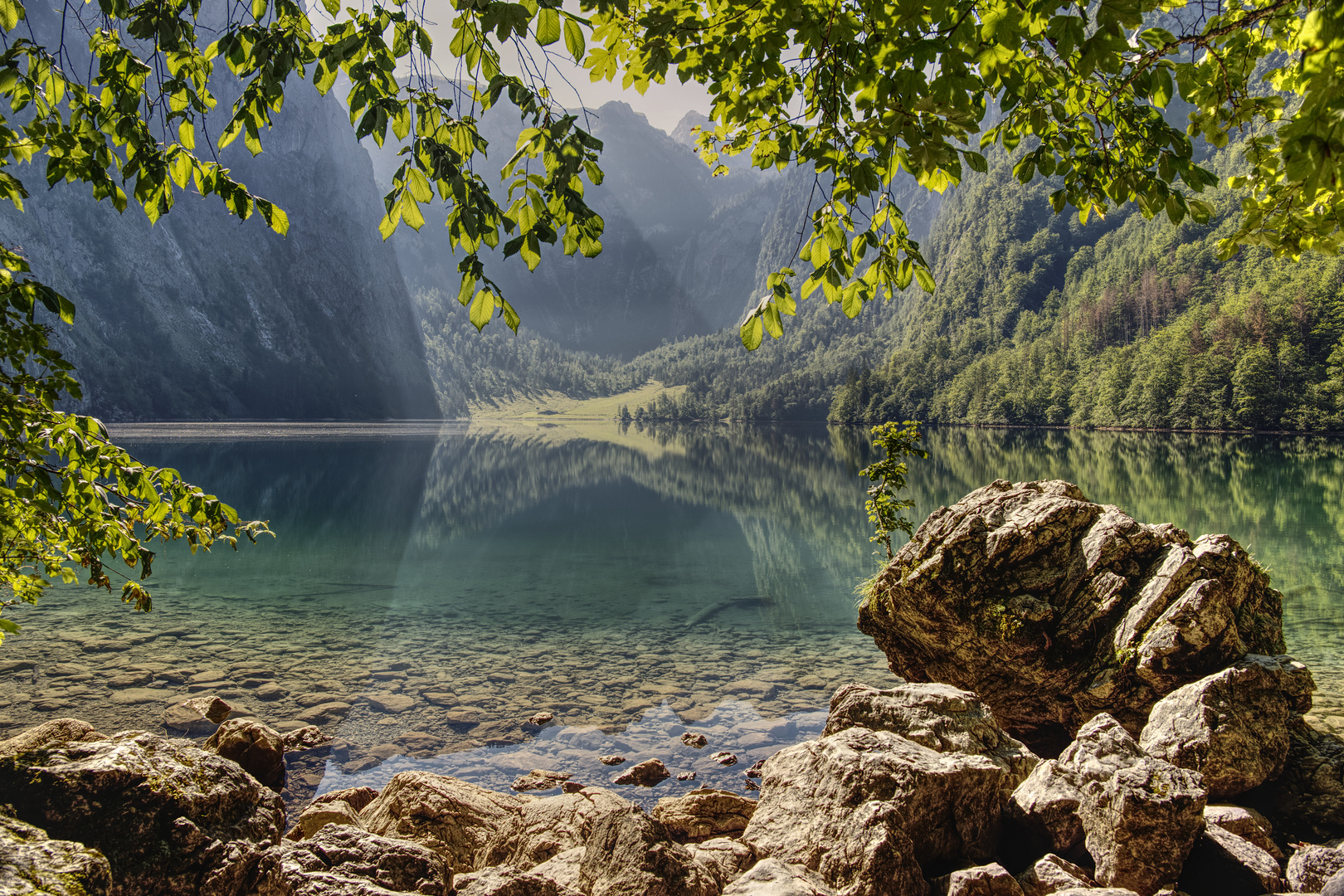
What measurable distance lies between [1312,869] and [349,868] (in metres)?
6.14

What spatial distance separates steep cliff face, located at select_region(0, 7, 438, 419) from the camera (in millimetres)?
146125

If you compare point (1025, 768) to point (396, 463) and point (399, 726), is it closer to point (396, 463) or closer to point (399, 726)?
point (399, 726)

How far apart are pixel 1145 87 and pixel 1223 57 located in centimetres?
100

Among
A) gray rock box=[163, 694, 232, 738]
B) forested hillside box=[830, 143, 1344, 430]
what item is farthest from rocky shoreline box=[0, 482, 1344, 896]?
forested hillside box=[830, 143, 1344, 430]

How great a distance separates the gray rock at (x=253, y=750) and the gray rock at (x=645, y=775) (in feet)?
13.7

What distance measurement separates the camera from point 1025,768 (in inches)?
253

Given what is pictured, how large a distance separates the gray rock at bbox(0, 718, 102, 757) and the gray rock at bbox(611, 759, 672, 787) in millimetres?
5888

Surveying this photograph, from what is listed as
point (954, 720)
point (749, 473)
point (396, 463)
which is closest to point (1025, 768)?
point (954, 720)

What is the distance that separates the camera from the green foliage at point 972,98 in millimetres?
2801

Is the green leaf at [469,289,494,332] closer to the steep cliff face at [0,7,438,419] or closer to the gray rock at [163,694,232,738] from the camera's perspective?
the gray rock at [163,694,232,738]

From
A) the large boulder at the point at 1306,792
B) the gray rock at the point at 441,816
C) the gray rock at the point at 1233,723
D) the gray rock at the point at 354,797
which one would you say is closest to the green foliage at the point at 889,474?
the gray rock at the point at 1233,723

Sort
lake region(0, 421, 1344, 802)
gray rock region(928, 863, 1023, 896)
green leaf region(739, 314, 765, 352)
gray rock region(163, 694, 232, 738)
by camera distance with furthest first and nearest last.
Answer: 1. lake region(0, 421, 1344, 802)
2. gray rock region(163, 694, 232, 738)
3. gray rock region(928, 863, 1023, 896)
4. green leaf region(739, 314, 765, 352)

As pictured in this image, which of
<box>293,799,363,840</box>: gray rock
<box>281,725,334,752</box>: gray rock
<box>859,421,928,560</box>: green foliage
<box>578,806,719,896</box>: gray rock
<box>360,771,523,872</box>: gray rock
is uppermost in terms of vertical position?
<box>859,421,928,560</box>: green foliage

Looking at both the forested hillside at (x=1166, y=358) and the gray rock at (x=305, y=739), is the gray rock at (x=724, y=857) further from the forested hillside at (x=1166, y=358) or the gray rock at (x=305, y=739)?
the forested hillside at (x=1166, y=358)
